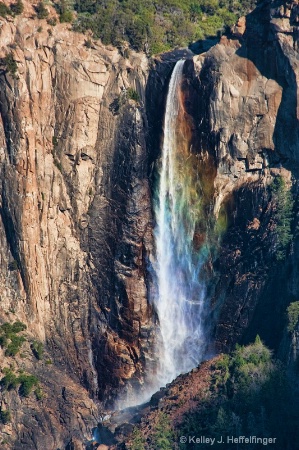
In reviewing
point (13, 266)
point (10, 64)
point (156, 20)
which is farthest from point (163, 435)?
point (156, 20)

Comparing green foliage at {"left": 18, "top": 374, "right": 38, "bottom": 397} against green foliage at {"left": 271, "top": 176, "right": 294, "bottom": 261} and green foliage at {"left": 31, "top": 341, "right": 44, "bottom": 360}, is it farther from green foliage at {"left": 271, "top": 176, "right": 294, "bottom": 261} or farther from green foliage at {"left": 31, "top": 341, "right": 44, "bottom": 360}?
green foliage at {"left": 271, "top": 176, "right": 294, "bottom": 261}

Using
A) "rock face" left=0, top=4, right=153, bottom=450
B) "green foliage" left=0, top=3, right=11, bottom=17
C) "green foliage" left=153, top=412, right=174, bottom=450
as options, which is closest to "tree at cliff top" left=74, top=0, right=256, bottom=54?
"rock face" left=0, top=4, right=153, bottom=450

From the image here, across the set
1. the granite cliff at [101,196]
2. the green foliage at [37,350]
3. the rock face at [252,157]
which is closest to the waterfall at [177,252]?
the granite cliff at [101,196]

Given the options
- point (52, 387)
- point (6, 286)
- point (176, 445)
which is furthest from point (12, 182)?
point (176, 445)

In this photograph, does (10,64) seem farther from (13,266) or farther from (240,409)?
(240,409)

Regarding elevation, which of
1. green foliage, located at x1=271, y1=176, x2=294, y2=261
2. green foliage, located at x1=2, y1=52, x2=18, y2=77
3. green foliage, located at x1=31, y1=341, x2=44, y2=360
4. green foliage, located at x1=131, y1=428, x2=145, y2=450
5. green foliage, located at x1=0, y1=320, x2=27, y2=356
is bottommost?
green foliage, located at x1=131, y1=428, x2=145, y2=450

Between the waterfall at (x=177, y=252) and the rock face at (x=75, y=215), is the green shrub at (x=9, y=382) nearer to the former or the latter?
the rock face at (x=75, y=215)
